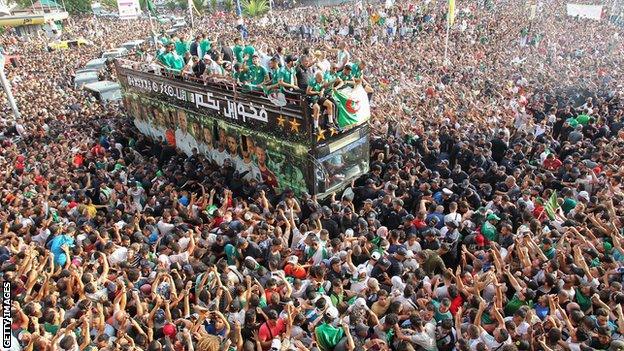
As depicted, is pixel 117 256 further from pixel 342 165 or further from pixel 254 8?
pixel 254 8

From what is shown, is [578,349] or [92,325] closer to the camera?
[578,349]

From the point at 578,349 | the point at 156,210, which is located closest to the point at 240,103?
the point at 156,210

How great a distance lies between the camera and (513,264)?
656 centimetres

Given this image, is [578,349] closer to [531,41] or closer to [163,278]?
[163,278]

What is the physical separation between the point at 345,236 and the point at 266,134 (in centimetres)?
320

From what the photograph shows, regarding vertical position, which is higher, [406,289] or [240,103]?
[240,103]

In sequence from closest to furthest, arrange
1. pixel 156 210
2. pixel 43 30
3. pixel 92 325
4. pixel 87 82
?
1. pixel 92 325
2. pixel 156 210
3. pixel 87 82
4. pixel 43 30

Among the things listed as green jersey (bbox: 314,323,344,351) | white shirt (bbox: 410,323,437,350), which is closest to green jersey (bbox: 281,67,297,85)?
green jersey (bbox: 314,323,344,351)

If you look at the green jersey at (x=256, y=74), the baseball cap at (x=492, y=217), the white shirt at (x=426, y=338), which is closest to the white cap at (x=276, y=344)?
the white shirt at (x=426, y=338)

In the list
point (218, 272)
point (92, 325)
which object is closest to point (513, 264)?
point (218, 272)

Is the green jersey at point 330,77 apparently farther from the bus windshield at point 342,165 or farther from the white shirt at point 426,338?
the white shirt at point 426,338

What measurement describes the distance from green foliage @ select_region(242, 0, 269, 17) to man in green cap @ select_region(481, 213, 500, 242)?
33778mm

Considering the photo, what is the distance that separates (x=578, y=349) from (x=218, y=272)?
4.36 meters

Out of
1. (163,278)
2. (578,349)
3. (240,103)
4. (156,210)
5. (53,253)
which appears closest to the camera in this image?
(578,349)
